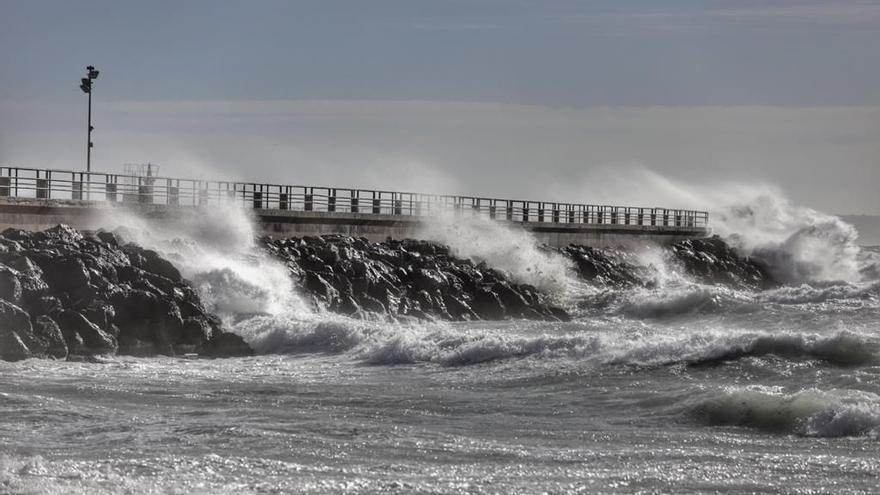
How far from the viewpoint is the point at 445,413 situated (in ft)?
46.7

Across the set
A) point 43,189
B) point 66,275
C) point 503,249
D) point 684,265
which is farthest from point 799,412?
point 684,265


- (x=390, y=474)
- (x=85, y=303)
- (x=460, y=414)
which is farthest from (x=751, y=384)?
(x=85, y=303)

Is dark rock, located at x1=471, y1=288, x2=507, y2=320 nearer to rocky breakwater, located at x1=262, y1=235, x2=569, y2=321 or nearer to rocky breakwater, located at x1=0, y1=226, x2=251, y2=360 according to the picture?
rocky breakwater, located at x1=262, y1=235, x2=569, y2=321

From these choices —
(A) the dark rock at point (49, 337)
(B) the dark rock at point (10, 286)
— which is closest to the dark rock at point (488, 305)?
(B) the dark rock at point (10, 286)

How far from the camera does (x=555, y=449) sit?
11.9 meters

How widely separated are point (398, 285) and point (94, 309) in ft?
34.5

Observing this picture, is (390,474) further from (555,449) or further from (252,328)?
(252,328)

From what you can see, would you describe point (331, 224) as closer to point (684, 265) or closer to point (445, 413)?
point (684, 265)

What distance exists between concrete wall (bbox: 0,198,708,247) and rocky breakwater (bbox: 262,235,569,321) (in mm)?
1178

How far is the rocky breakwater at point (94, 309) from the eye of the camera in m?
19.1

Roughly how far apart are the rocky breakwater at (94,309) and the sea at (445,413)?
0.82 meters

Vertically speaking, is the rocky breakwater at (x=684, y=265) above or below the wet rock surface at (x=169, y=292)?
above

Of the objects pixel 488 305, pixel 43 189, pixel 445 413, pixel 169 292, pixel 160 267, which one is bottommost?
pixel 445 413

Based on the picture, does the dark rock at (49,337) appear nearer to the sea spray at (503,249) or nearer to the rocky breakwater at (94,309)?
the rocky breakwater at (94,309)
